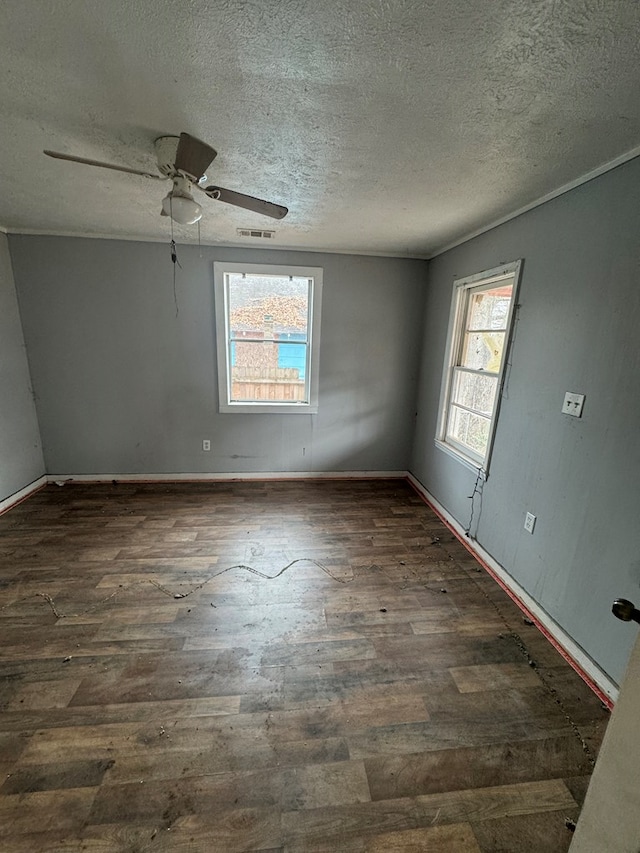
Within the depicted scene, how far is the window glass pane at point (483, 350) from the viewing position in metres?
2.54

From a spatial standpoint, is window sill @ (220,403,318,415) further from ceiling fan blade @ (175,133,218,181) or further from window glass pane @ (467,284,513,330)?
ceiling fan blade @ (175,133,218,181)

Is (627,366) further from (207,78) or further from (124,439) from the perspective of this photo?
(124,439)

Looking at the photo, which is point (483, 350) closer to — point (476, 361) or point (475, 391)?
point (476, 361)

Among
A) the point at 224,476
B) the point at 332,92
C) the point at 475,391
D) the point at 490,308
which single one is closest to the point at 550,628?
the point at 475,391

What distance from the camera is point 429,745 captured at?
4.43 feet

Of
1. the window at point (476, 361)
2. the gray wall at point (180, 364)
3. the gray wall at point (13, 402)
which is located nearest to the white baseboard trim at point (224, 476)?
the gray wall at point (180, 364)

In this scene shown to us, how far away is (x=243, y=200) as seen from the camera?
1.72 m

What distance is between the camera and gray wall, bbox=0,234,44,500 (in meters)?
3.00

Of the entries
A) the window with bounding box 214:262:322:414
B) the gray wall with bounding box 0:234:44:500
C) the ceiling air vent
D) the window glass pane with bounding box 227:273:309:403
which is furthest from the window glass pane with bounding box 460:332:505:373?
the gray wall with bounding box 0:234:44:500

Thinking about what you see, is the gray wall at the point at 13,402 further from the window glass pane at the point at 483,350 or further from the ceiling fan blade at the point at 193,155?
the window glass pane at the point at 483,350

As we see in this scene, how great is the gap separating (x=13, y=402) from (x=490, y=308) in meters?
4.32

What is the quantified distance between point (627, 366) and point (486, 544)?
61.0 inches

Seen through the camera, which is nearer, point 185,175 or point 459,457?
point 185,175

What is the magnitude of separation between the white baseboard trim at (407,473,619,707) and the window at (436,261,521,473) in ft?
2.10
